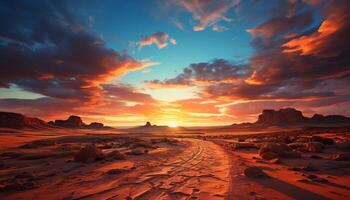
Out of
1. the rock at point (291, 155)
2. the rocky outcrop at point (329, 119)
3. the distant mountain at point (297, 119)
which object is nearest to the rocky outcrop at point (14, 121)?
the rock at point (291, 155)

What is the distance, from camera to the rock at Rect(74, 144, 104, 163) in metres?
10.9

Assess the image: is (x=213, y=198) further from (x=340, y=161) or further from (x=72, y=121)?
(x=72, y=121)

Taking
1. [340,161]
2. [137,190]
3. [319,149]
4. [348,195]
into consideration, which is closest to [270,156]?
[340,161]

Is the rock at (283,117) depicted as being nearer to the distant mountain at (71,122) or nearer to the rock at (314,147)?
the rock at (314,147)

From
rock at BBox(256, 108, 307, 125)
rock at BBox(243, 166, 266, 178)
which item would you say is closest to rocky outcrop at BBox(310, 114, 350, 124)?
rock at BBox(256, 108, 307, 125)

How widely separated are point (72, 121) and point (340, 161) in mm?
176379

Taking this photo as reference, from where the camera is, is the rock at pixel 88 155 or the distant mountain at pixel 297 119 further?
the distant mountain at pixel 297 119

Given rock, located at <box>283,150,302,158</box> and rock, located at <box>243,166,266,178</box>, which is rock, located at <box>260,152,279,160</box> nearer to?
rock, located at <box>283,150,302,158</box>

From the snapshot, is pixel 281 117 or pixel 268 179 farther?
pixel 281 117

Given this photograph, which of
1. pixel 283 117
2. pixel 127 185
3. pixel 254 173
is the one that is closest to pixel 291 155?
pixel 254 173

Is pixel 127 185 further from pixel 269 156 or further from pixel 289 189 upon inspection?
pixel 269 156

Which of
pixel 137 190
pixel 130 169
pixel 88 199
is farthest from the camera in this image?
pixel 130 169

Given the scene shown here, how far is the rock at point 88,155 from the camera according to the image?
10.9m

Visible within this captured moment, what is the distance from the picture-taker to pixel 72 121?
6245 inches
